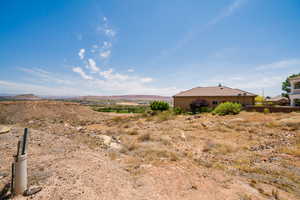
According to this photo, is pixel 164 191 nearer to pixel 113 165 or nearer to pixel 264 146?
pixel 113 165

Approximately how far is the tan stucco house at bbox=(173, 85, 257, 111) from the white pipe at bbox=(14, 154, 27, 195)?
68.8 ft

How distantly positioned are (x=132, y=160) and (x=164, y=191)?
1.92m

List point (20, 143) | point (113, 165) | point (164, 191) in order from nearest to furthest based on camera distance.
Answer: point (20, 143) → point (164, 191) → point (113, 165)

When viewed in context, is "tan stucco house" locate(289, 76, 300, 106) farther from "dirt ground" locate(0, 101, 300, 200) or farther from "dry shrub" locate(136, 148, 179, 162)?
"dry shrub" locate(136, 148, 179, 162)

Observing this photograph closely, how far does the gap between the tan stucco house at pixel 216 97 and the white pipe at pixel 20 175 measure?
68.8 ft

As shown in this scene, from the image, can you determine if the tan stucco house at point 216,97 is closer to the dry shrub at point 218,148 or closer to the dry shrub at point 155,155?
the dry shrub at point 218,148

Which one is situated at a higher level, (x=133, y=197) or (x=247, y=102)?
(x=247, y=102)

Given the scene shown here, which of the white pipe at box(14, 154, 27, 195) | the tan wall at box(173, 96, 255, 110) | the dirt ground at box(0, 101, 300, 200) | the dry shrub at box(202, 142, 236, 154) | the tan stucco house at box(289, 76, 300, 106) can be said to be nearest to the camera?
the white pipe at box(14, 154, 27, 195)

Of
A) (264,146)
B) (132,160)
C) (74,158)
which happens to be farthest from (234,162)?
(74,158)

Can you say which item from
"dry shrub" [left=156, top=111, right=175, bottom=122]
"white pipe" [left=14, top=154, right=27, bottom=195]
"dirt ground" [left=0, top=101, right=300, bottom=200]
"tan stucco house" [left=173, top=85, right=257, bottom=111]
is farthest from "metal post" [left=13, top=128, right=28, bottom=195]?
"tan stucco house" [left=173, top=85, right=257, bottom=111]

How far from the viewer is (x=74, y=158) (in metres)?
4.23

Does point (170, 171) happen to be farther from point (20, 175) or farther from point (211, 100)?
point (211, 100)

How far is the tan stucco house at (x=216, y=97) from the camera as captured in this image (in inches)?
781

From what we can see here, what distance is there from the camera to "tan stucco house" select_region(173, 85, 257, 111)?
1984 cm
